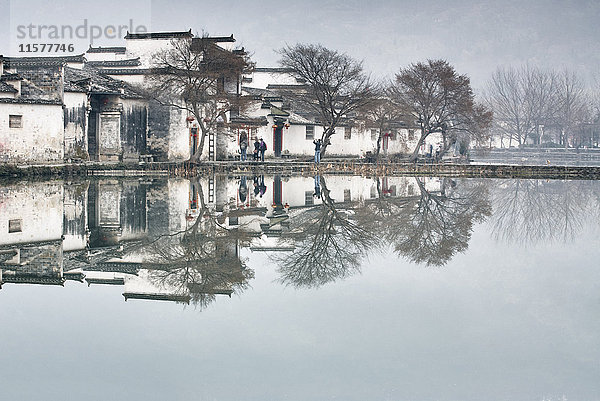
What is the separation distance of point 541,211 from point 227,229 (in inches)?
398

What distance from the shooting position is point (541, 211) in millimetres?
20625

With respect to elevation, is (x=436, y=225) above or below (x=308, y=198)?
below

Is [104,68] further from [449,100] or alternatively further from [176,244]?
[176,244]

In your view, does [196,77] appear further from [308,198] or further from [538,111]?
[538,111]

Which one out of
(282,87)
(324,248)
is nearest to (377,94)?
(282,87)

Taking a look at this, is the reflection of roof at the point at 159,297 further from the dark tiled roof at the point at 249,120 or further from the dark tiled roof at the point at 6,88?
the dark tiled roof at the point at 249,120

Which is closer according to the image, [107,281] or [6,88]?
[107,281]

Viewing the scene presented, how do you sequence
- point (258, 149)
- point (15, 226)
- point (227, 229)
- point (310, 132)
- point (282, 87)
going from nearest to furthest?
1. point (15, 226)
2. point (227, 229)
3. point (258, 149)
4. point (310, 132)
5. point (282, 87)

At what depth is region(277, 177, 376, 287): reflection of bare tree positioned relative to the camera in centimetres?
1027

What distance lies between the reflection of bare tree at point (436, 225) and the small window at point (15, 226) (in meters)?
7.34

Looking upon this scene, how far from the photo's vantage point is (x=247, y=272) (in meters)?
10.4

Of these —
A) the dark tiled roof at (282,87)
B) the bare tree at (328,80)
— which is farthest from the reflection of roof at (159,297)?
the dark tiled roof at (282,87)

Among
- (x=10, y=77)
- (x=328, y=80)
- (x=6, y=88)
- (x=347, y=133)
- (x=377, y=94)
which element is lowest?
(x=347, y=133)

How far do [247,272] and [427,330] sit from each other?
3849 mm
